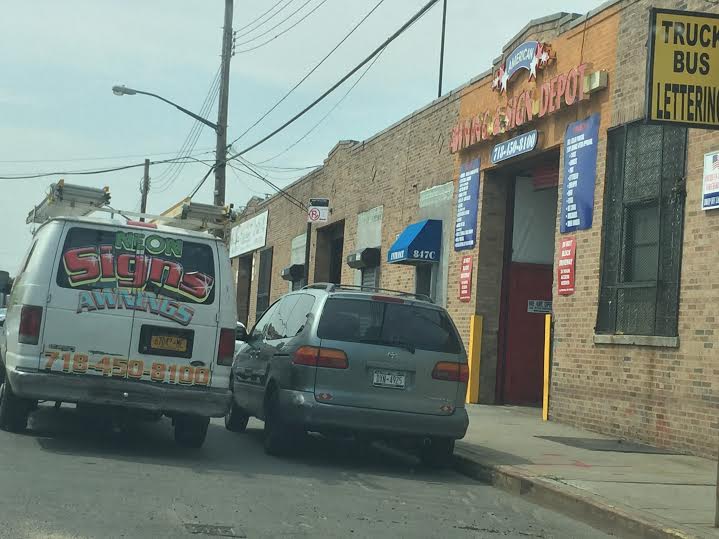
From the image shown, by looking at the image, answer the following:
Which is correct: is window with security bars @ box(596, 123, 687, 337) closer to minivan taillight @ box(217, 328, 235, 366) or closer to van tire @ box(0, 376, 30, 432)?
minivan taillight @ box(217, 328, 235, 366)

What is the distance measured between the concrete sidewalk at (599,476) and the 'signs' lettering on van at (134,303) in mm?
3205

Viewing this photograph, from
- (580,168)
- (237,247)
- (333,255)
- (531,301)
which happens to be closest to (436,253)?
(531,301)

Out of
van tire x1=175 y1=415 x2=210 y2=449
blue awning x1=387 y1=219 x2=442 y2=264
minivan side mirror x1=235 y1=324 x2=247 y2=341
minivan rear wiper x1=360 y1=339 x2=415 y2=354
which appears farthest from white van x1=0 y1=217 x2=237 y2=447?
blue awning x1=387 y1=219 x2=442 y2=264

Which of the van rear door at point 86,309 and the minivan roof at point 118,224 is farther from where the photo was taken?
the minivan roof at point 118,224

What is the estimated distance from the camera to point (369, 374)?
10.4 meters

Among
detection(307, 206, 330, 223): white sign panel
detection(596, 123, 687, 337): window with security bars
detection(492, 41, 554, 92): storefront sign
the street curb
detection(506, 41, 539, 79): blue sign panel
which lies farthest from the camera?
detection(307, 206, 330, 223): white sign panel

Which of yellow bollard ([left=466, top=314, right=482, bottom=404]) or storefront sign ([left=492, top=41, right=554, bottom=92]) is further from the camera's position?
yellow bollard ([left=466, top=314, right=482, bottom=404])

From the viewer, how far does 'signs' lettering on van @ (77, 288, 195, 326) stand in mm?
10023

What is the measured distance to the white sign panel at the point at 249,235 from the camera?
121ft

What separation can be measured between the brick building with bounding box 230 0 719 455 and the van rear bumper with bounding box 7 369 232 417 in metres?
5.50

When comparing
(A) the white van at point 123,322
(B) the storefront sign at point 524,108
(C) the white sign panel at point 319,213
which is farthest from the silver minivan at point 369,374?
(C) the white sign panel at point 319,213

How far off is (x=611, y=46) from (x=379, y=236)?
9.80 m

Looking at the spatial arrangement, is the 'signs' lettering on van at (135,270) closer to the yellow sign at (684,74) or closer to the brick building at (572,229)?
the yellow sign at (684,74)

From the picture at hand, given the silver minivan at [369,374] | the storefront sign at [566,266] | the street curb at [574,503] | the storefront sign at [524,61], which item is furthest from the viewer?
the storefront sign at [524,61]
